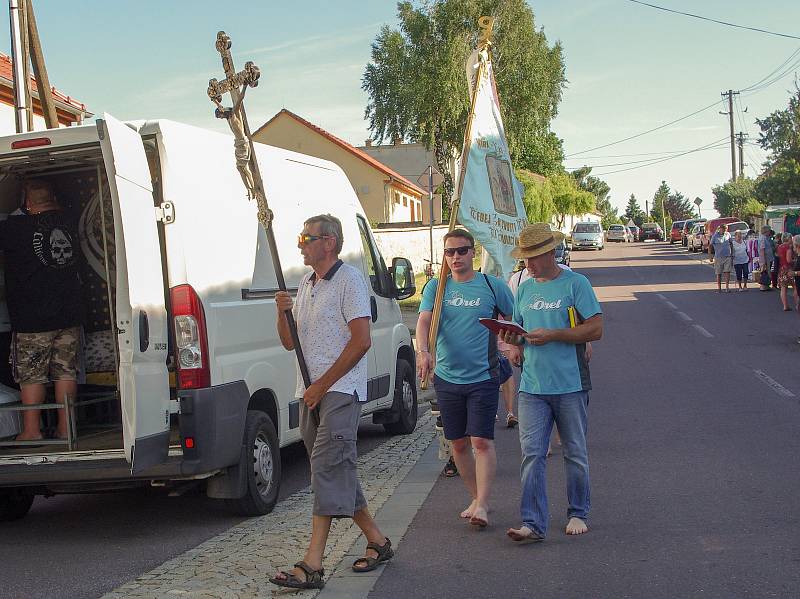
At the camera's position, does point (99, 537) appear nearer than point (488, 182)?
Yes

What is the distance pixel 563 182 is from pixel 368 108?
143ft

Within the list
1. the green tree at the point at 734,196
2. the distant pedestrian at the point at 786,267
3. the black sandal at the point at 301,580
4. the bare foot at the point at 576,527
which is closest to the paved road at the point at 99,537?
the black sandal at the point at 301,580

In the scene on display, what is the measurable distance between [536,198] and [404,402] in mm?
57459

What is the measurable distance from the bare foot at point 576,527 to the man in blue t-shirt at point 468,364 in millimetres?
514

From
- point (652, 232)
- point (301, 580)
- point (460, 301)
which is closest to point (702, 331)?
point (460, 301)

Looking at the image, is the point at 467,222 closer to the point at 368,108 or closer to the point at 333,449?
the point at 333,449

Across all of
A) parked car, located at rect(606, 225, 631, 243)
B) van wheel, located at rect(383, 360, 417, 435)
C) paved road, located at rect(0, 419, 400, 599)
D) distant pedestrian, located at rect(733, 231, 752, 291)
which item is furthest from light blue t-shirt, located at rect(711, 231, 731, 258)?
parked car, located at rect(606, 225, 631, 243)

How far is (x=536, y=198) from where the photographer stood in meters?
66.5

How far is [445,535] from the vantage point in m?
6.23


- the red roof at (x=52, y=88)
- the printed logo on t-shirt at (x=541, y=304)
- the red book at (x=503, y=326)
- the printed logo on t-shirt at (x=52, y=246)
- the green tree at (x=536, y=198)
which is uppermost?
the red roof at (x=52, y=88)

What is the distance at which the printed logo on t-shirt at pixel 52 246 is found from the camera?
281 inches

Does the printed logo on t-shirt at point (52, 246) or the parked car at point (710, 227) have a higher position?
the printed logo on t-shirt at point (52, 246)

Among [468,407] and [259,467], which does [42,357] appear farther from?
[468,407]

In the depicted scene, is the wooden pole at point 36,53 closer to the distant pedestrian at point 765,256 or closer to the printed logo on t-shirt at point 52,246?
the printed logo on t-shirt at point 52,246
